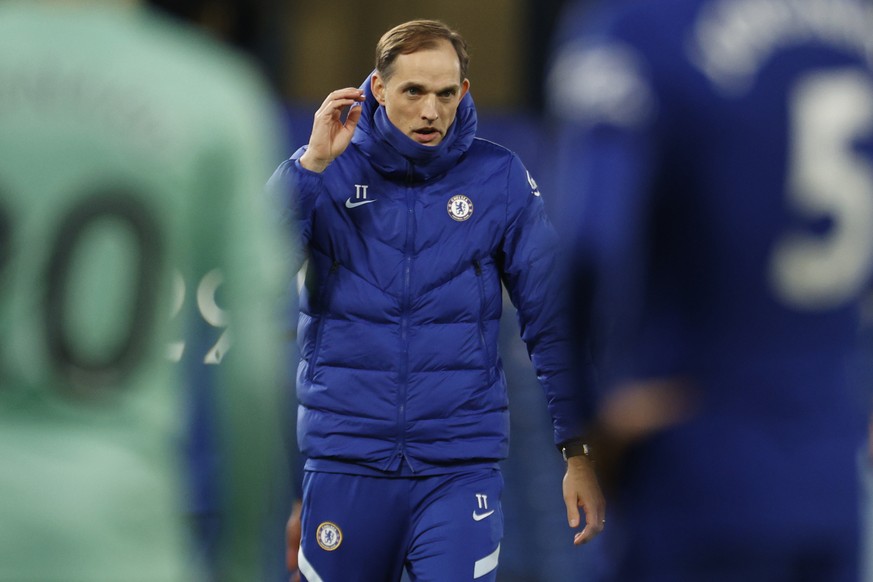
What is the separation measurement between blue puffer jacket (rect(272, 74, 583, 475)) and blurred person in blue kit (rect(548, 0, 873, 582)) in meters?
1.95

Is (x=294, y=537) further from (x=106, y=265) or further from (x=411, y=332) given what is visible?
(x=106, y=265)

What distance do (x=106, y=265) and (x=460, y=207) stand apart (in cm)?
269

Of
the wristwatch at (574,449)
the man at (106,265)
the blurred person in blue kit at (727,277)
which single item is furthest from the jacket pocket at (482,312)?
the man at (106,265)

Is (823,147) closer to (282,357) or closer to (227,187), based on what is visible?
(227,187)

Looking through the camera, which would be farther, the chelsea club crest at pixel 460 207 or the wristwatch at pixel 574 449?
the chelsea club crest at pixel 460 207

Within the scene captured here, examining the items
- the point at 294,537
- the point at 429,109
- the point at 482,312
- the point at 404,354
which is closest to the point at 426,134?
the point at 429,109

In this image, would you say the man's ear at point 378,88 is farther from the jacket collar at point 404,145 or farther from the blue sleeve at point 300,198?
the blue sleeve at point 300,198

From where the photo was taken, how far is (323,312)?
541 centimetres

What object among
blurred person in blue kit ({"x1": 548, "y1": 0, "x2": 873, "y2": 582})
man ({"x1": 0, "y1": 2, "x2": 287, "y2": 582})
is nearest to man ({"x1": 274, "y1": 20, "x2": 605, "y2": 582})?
blurred person in blue kit ({"x1": 548, "y1": 0, "x2": 873, "y2": 582})

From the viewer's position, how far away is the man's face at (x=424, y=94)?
5441mm

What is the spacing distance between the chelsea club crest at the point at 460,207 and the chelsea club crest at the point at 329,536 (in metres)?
0.97

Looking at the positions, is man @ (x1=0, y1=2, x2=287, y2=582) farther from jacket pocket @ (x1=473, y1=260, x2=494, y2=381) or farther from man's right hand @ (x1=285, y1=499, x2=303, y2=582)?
man's right hand @ (x1=285, y1=499, x2=303, y2=582)

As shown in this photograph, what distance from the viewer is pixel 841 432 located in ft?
11.3

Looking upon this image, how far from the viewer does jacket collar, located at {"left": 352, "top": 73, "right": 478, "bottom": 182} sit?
214 inches
